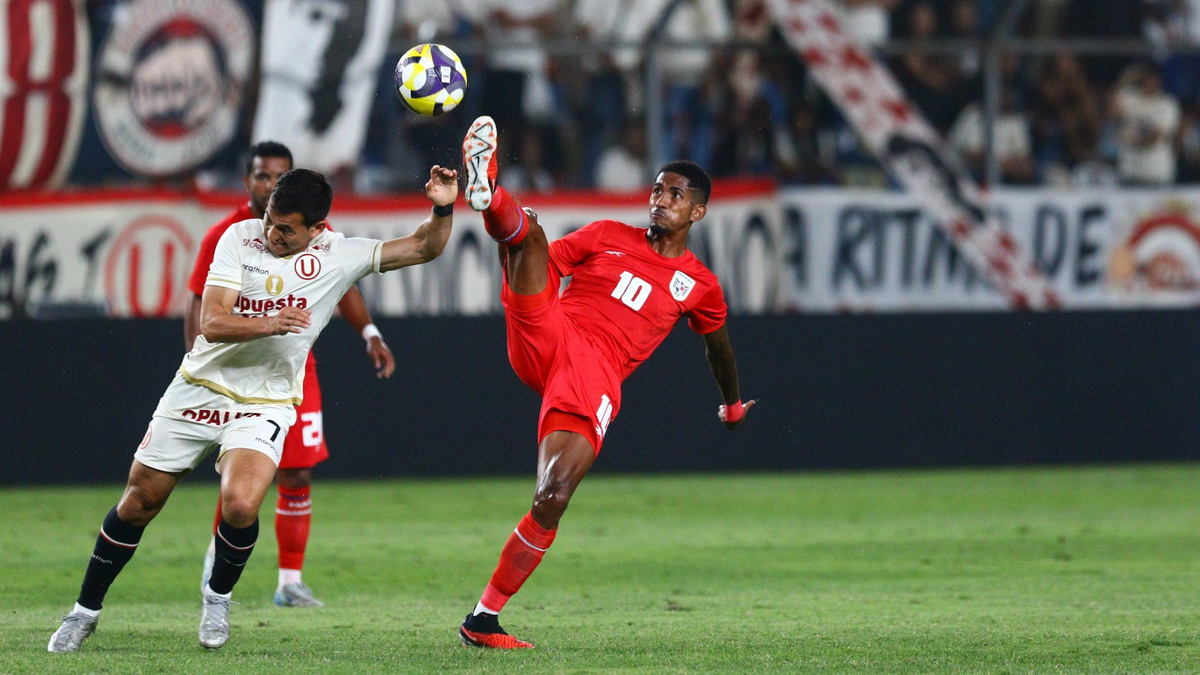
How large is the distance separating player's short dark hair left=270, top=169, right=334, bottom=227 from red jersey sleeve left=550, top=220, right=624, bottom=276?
1388 millimetres

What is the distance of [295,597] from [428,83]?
108 inches

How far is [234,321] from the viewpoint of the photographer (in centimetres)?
635

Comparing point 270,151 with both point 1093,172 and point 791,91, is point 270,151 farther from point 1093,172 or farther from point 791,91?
point 1093,172

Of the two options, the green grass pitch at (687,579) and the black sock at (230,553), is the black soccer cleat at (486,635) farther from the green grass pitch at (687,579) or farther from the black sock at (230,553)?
the black sock at (230,553)

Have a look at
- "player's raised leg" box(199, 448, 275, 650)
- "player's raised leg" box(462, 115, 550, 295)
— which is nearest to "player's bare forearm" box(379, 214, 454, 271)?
"player's raised leg" box(462, 115, 550, 295)

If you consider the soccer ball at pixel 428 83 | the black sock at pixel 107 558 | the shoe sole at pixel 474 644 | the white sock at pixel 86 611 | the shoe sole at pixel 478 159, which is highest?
the soccer ball at pixel 428 83

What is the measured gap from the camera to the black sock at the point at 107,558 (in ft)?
21.6

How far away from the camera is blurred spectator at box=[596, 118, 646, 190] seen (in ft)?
51.6

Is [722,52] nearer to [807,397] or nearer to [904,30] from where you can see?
[904,30]

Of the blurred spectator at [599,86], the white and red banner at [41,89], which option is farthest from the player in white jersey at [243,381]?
the blurred spectator at [599,86]

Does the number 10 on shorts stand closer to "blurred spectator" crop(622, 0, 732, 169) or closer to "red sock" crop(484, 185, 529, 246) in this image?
"red sock" crop(484, 185, 529, 246)

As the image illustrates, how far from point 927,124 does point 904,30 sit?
1013 millimetres

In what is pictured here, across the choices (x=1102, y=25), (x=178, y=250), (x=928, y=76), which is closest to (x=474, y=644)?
(x=178, y=250)

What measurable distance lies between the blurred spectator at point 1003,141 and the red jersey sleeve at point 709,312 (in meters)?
9.42
